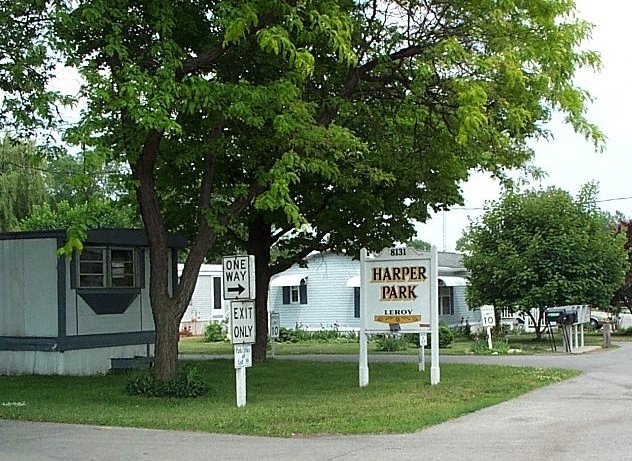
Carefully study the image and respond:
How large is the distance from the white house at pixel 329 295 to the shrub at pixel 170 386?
80.2ft

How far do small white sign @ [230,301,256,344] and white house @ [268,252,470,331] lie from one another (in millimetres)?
25829

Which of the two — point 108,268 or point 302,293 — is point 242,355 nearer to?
point 108,268

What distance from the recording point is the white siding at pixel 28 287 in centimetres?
2045

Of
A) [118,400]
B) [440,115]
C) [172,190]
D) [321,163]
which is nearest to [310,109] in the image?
[321,163]

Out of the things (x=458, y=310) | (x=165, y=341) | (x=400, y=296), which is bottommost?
(x=165, y=341)

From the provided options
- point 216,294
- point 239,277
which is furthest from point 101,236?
point 216,294

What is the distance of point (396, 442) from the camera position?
11203 millimetres

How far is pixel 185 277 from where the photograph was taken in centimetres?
1648

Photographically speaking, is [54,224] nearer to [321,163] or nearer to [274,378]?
[274,378]

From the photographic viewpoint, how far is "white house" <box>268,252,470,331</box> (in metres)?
41.7

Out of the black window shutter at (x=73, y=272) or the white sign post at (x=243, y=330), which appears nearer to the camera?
the white sign post at (x=243, y=330)

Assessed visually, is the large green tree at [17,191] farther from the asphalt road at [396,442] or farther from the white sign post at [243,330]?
the asphalt road at [396,442]

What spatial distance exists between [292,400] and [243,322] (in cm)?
163

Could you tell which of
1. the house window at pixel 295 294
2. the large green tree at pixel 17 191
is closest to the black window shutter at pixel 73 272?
the large green tree at pixel 17 191
